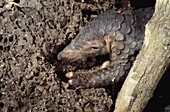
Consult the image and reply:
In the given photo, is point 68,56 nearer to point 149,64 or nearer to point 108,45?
point 108,45

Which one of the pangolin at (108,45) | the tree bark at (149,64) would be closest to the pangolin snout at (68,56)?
the pangolin at (108,45)

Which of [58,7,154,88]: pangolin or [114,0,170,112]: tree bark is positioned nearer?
[114,0,170,112]: tree bark

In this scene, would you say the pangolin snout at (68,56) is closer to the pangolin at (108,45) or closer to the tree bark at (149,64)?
the pangolin at (108,45)

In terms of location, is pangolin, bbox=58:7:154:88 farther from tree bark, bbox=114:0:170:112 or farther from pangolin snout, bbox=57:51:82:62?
tree bark, bbox=114:0:170:112

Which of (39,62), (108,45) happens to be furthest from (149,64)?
(39,62)

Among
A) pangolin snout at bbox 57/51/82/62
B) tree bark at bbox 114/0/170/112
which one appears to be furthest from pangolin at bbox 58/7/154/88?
tree bark at bbox 114/0/170/112

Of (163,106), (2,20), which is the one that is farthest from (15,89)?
(163,106)
